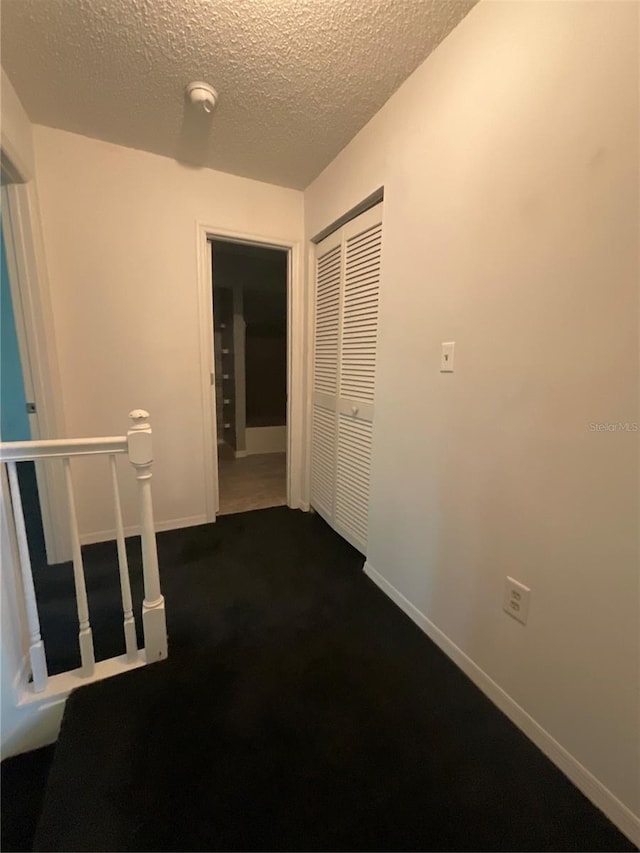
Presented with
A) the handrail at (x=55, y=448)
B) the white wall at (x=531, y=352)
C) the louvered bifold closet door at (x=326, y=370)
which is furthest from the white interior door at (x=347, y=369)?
the handrail at (x=55, y=448)

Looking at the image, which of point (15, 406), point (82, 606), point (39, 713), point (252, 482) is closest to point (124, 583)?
point (82, 606)

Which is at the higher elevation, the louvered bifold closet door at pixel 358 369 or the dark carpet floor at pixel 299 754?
the louvered bifold closet door at pixel 358 369

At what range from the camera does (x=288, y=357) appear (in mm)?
2539

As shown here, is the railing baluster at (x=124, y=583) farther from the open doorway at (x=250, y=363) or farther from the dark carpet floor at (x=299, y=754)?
the open doorway at (x=250, y=363)

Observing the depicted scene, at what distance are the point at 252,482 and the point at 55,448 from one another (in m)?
2.33

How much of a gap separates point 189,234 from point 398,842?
2.78m

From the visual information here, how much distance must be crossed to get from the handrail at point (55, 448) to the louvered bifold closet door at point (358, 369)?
4.02 feet

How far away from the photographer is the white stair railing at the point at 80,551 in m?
1.05

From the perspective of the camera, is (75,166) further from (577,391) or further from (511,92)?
(577,391)

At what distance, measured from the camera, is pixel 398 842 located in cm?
82

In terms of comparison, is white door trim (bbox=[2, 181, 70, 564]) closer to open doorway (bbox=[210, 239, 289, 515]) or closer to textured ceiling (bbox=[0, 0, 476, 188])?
textured ceiling (bbox=[0, 0, 476, 188])

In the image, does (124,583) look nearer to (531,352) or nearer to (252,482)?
(531,352)

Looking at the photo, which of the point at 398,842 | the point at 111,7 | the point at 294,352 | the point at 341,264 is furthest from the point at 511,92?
the point at 398,842

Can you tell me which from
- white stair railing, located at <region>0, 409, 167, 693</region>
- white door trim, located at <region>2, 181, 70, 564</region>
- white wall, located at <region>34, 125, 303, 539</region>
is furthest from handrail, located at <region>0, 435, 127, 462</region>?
white wall, located at <region>34, 125, 303, 539</region>
